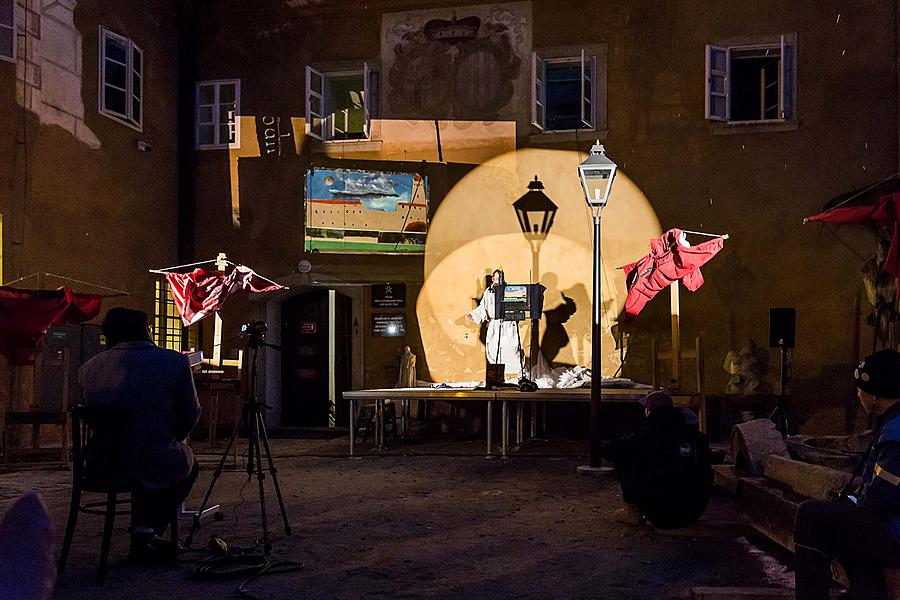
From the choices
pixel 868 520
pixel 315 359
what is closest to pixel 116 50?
pixel 315 359

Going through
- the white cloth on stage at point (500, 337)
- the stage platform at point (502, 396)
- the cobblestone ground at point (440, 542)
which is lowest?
the cobblestone ground at point (440, 542)

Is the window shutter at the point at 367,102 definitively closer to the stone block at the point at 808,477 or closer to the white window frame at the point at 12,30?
the white window frame at the point at 12,30

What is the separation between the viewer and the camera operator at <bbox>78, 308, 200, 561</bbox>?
17.6 feet

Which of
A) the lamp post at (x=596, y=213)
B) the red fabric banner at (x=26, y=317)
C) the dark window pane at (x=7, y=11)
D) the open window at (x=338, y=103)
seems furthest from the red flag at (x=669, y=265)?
the dark window pane at (x=7, y=11)

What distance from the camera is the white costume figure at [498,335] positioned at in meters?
13.0

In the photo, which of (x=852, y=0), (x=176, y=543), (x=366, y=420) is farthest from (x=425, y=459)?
(x=852, y=0)

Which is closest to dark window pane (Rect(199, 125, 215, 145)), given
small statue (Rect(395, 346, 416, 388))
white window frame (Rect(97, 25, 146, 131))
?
white window frame (Rect(97, 25, 146, 131))

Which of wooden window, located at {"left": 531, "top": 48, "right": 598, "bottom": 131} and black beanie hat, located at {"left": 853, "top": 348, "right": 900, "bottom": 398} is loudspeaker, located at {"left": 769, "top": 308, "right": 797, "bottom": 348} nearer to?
wooden window, located at {"left": 531, "top": 48, "right": 598, "bottom": 131}

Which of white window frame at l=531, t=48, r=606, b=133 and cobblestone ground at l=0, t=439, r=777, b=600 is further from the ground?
white window frame at l=531, t=48, r=606, b=133

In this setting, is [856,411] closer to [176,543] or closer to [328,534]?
[328,534]

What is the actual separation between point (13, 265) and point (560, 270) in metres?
6.65

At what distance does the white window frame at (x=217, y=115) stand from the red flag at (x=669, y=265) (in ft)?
20.4

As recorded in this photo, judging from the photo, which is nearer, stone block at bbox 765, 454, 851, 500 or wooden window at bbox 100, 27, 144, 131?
stone block at bbox 765, 454, 851, 500

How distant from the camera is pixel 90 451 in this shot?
5352 mm
